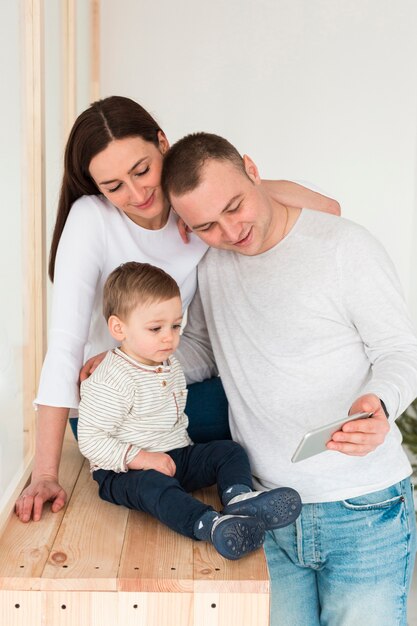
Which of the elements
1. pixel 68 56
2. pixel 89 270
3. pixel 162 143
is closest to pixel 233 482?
pixel 89 270

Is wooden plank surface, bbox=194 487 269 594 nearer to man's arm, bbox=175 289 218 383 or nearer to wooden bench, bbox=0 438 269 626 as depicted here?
wooden bench, bbox=0 438 269 626

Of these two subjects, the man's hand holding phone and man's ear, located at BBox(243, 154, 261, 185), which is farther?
man's ear, located at BBox(243, 154, 261, 185)

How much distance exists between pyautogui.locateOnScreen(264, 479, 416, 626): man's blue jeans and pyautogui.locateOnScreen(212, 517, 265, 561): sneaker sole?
299 mm

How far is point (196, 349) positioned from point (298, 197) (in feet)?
1.56

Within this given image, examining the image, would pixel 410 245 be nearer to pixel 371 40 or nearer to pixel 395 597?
pixel 371 40

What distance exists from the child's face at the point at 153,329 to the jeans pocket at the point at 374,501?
0.51 metres

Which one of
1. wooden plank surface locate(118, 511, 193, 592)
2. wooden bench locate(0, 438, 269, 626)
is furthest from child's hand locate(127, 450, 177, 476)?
wooden bench locate(0, 438, 269, 626)

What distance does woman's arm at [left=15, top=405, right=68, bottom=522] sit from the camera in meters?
1.80

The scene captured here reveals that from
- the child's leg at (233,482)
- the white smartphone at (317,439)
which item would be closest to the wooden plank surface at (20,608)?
the child's leg at (233,482)

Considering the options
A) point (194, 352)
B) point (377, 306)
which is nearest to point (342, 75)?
point (194, 352)

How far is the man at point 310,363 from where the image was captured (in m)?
1.72

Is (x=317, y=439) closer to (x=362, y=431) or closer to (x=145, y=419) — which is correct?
(x=362, y=431)

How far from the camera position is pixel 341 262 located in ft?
5.65

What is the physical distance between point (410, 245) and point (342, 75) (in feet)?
2.95
